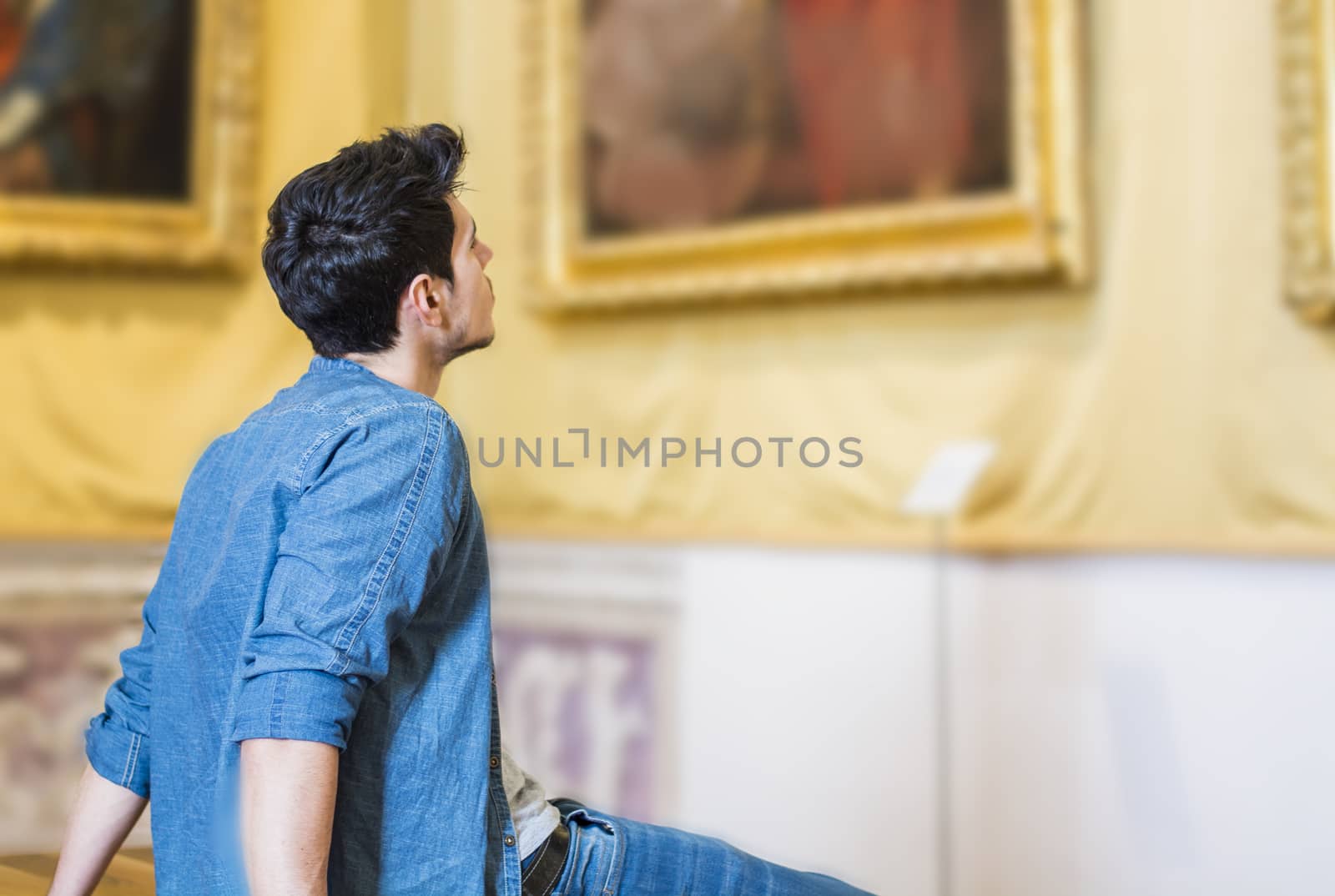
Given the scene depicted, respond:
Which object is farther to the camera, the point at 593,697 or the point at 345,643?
the point at 593,697

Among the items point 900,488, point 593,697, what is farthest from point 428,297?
point 593,697

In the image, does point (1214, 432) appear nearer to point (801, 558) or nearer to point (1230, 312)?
point (1230, 312)

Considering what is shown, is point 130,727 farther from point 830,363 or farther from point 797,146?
point 797,146

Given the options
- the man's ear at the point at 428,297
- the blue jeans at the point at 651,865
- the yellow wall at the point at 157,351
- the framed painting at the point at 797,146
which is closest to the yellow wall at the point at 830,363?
the yellow wall at the point at 157,351

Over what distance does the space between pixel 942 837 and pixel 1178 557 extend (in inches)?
40.5

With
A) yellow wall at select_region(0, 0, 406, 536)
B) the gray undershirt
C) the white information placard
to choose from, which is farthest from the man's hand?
yellow wall at select_region(0, 0, 406, 536)

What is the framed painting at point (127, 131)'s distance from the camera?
4.04 m

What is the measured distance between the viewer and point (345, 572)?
1246 mm

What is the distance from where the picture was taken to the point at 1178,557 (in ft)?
10.9

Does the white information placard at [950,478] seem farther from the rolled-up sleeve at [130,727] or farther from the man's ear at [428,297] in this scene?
the rolled-up sleeve at [130,727]

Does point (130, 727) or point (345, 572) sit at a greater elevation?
point (345, 572)

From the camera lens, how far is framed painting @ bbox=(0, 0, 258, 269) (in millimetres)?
4039

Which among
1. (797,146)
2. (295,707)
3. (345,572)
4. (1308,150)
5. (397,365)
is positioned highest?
(797,146)

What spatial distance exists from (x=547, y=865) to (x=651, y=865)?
0.15 meters
